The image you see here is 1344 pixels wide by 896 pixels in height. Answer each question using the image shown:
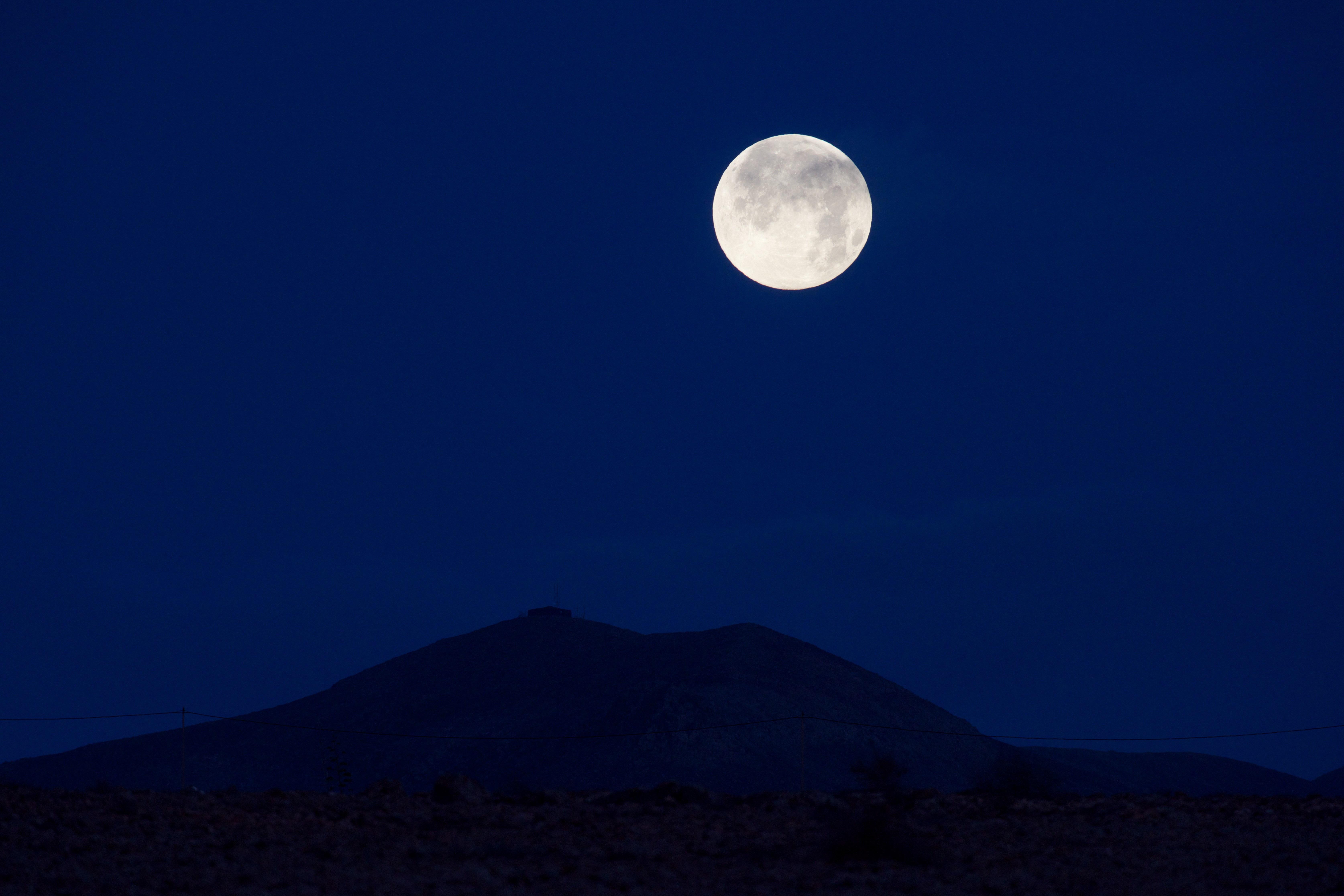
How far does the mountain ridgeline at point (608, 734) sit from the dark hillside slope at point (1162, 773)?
0.28 metres

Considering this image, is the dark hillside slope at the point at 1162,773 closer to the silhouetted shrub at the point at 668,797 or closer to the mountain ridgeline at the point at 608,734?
the mountain ridgeline at the point at 608,734

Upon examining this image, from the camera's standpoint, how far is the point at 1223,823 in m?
16.5

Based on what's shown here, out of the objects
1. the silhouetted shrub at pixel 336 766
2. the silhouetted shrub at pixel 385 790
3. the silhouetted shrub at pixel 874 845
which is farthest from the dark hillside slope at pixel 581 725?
the silhouetted shrub at pixel 874 845

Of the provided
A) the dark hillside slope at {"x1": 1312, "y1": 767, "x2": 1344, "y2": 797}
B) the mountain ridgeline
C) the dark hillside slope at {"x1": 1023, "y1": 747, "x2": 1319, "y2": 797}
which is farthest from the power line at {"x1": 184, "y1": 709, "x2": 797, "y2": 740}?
the dark hillside slope at {"x1": 1312, "y1": 767, "x2": 1344, "y2": 797}

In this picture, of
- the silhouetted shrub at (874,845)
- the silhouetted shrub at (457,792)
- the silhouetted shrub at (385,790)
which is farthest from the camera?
the silhouetted shrub at (385,790)

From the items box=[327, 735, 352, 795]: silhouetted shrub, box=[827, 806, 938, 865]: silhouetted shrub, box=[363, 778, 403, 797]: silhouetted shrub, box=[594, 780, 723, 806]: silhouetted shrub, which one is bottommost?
box=[827, 806, 938, 865]: silhouetted shrub

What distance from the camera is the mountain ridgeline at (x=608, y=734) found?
8200 centimetres

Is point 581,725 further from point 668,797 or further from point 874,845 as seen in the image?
point 874,845

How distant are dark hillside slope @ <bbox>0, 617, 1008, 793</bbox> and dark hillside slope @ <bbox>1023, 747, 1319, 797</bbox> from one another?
6.28 meters

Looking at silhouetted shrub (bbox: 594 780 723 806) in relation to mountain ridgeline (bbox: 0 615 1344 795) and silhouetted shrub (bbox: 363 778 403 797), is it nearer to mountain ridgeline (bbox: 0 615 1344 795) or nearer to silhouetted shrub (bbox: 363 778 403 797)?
silhouetted shrub (bbox: 363 778 403 797)

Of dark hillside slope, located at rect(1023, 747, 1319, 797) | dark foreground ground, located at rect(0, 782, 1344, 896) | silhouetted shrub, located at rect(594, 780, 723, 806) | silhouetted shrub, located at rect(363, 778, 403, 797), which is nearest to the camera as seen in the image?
dark foreground ground, located at rect(0, 782, 1344, 896)

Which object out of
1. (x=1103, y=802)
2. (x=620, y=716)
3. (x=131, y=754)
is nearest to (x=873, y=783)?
(x=1103, y=802)

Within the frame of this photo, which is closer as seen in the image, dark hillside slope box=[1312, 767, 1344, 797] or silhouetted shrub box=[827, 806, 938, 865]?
silhouetted shrub box=[827, 806, 938, 865]

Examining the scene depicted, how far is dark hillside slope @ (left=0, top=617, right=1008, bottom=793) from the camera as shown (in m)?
81.9
